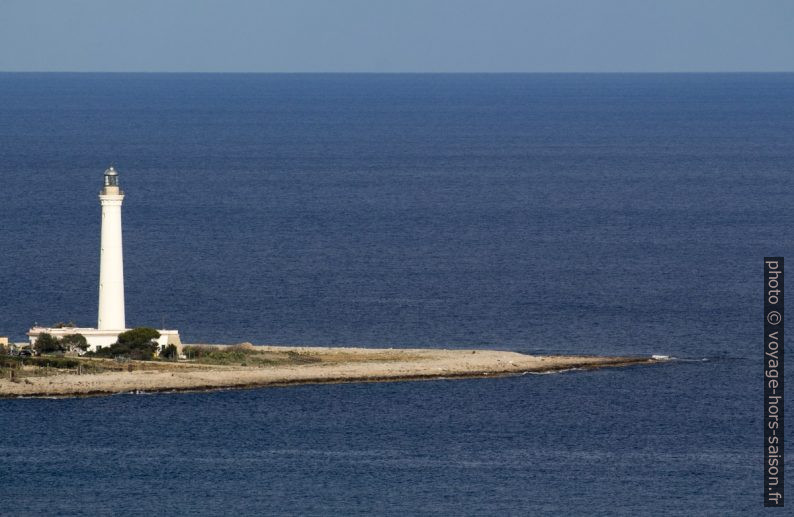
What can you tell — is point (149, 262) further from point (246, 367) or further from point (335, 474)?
point (335, 474)

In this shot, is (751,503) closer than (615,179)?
Yes

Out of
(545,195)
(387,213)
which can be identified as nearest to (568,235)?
(387,213)

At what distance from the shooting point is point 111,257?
81.6 m

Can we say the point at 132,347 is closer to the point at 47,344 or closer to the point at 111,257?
the point at 47,344

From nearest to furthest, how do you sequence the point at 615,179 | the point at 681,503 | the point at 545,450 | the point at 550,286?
the point at 681,503 < the point at 545,450 < the point at 550,286 < the point at 615,179

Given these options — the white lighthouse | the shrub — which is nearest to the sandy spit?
the shrub

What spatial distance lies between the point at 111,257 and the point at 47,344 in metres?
4.39

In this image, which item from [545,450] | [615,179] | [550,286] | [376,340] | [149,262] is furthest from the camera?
[615,179]

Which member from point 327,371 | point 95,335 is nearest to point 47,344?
point 95,335

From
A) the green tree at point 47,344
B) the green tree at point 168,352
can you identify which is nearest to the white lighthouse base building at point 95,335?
the green tree at point 168,352

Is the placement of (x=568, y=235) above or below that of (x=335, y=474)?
above

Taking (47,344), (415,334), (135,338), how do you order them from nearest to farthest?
(47,344) < (135,338) < (415,334)

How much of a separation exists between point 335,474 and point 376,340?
77.2 feet

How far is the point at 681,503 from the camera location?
63.3m
